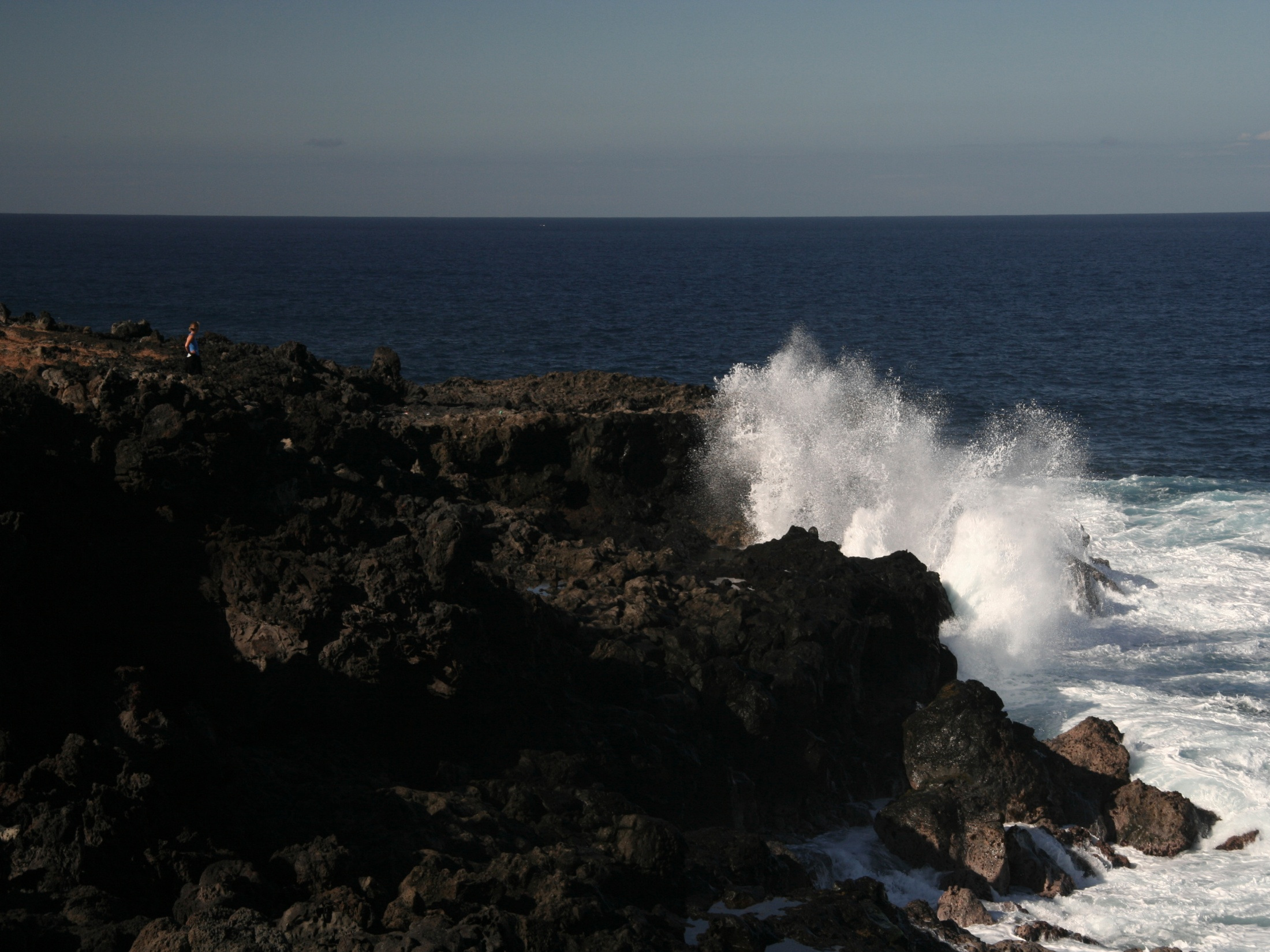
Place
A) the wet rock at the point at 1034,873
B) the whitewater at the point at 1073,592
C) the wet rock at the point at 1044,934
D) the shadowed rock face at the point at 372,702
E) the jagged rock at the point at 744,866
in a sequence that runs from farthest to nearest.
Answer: the whitewater at the point at 1073,592
the wet rock at the point at 1034,873
the wet rock at the point at 1044,934
the jagged rock at the point at 744,866
the shadowed rock face at the point at 372,702

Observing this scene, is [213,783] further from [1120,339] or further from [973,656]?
[1120,339]

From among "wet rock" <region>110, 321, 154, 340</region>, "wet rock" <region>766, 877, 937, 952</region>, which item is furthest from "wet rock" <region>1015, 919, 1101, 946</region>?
"wet rock" <region>110, 321, 154, 340</region>

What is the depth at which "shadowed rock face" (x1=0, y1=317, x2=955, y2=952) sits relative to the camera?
311 inches

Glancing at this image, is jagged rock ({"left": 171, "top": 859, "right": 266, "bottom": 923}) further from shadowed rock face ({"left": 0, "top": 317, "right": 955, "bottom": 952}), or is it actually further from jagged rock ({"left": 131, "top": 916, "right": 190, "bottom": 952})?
jagged rock ({"left": 131, "top": 916, "right": 190, "bottom": 952})

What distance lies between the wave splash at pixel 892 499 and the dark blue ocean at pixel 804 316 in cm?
1024

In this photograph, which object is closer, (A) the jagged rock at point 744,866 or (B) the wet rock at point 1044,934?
(A) the jagged rock at point 744,866

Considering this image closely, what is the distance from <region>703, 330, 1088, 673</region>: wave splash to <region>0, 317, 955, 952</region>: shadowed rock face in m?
3.58

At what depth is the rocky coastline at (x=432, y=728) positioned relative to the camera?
26.2ft

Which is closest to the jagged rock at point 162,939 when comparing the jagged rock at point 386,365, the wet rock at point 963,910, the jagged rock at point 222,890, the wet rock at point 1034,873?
the jagged rock at point 222,890

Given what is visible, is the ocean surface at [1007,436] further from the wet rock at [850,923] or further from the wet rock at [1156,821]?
the wet rock at [850,923]

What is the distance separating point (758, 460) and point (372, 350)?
29419 mm

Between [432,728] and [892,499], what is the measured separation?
13.2 metres

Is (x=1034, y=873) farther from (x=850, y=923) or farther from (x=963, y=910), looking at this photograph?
(x=850, y=923)

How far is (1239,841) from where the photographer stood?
13195 millimetres
